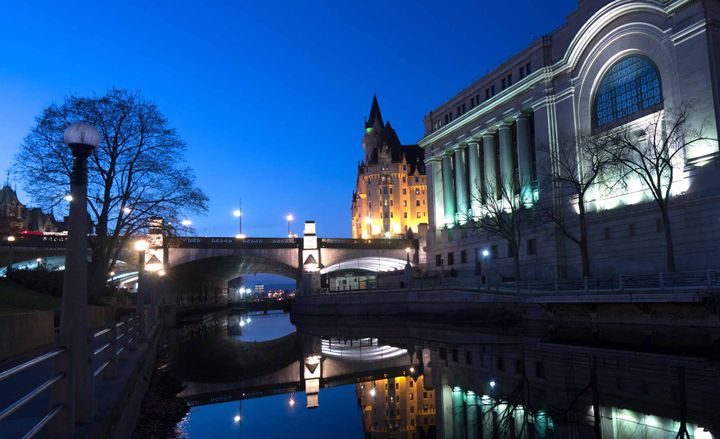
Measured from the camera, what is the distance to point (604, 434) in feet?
32.4

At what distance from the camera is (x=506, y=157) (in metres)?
62.5

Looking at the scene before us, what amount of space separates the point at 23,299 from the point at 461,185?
55811 millimetres

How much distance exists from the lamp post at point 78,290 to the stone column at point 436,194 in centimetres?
6899

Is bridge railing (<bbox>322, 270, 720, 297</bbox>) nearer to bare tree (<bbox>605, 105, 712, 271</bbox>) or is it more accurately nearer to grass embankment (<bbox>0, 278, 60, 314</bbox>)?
bare tree (<bbox>605, 105, 712, 271</bbox>)

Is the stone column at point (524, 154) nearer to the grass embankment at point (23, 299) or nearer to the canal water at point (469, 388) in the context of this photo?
the canal water at point (469, 388)

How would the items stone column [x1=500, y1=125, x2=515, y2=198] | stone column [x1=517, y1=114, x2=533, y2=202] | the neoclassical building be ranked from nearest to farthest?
1. the neoclassical building
2. stone column [x1=517, y1=114, x2=533, y2=202]
3. stone column [x1=500, y1=125, x2=515, y2=198]

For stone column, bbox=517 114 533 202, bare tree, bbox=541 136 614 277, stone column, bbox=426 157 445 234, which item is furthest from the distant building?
bare tree, bbox=541 136 614 277

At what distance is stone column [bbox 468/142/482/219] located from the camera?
67438mm

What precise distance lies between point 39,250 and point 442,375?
169 feet

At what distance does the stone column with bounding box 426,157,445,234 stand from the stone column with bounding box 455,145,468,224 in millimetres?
4251

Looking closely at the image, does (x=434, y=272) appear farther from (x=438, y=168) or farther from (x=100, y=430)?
(x=100, y=430)

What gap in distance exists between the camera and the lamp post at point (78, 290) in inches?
270

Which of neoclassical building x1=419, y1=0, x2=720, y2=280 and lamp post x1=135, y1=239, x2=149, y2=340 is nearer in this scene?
lamp post x1=135, y1=239, x2=149, y2=340

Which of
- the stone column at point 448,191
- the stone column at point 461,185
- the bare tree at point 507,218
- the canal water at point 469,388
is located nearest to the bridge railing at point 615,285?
the canal water at point 469,388
